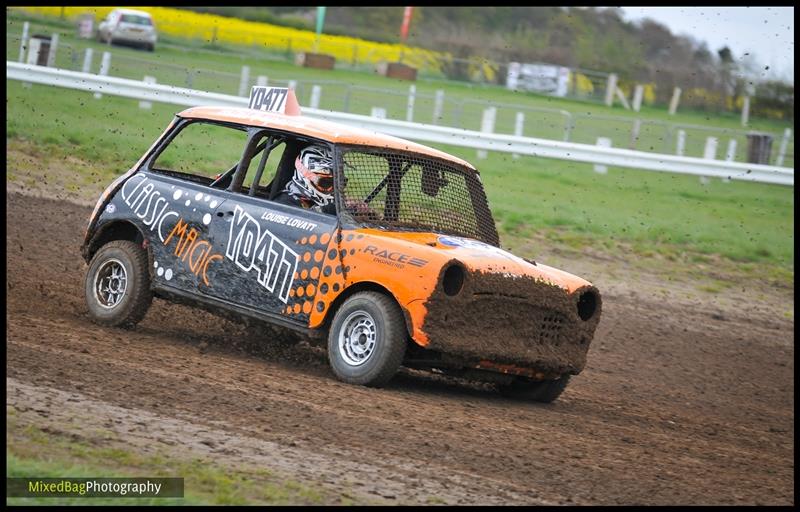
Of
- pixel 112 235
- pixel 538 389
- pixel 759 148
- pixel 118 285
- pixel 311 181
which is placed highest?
pixel 759 148

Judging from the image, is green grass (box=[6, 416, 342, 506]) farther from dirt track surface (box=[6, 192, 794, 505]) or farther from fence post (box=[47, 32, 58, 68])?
fence post (box=[47, 32, 58, 68])

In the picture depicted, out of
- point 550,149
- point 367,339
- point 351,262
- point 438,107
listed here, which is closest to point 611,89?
point 438,107

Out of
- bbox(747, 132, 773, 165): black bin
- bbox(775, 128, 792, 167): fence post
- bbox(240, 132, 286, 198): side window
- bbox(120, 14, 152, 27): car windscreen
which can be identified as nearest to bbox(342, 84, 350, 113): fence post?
bbox(747, 132, 773, 165): black bin

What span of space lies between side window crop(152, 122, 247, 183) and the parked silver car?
51.1 feet

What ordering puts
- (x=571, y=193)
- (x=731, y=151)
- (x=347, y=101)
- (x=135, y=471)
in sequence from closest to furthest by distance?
(x=135, y=471)
(x=571, y=193)
(x=347, y=101)
(x=731, y=151)

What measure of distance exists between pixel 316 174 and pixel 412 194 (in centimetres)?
68

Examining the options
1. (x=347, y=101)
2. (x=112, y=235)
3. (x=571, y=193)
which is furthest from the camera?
(x=347, y=101)

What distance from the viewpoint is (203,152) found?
18.5 meters

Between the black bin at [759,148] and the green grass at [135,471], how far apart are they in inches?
777

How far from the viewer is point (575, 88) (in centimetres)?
3619

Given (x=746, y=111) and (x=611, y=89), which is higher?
(x=611, y=89)

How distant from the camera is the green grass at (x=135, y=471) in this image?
4.93m

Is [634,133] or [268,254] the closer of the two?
[268,254]

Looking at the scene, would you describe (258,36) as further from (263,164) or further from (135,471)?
(135,471)
